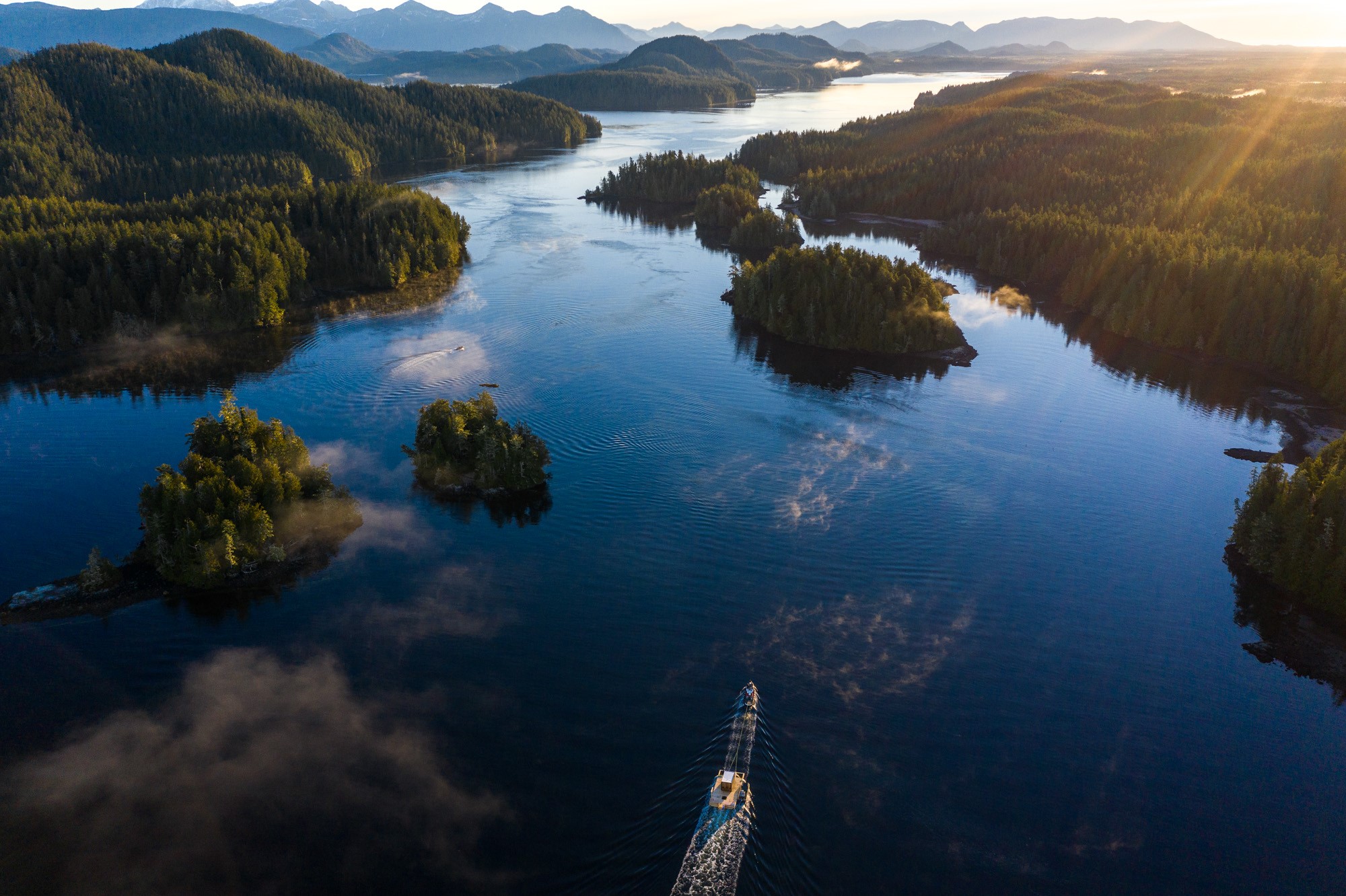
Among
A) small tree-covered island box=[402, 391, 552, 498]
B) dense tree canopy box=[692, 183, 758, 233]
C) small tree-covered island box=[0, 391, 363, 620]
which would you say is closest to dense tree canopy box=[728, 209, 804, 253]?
dense tree canopy box=[692, 183, 758, 233]

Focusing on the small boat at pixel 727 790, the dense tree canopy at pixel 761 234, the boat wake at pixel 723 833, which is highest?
the dense tree canopy at pixel 761 234

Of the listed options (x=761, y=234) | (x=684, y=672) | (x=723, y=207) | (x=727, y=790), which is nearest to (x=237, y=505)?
(x=684, y=672)

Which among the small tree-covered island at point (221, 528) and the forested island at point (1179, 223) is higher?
the forested island at point (1179, 223)

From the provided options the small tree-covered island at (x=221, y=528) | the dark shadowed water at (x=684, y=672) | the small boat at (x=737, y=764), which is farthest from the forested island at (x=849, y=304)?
the small boat at (x=737, y=764)

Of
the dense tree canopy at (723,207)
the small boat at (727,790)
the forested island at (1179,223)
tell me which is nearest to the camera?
the small boat at (727,790)

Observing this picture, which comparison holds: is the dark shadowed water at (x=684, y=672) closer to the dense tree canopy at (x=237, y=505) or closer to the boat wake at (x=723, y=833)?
the boat wake at (x=723, y=833)

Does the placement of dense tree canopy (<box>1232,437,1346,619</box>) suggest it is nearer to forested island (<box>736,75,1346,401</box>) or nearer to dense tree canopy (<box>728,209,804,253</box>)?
forested island (<box>736,75,1346,401</box>)

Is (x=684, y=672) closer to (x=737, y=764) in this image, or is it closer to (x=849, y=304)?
(x=737, y=764)

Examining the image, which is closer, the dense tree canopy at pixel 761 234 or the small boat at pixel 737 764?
the small boat at pixel 737 764
